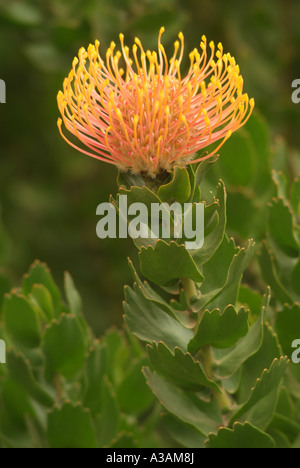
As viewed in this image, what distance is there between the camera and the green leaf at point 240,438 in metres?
0.94

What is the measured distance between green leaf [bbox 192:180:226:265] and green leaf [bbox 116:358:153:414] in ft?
1.15

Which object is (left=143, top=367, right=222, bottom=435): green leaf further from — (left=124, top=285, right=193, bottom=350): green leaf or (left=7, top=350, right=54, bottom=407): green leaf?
(left=7, top=350, right=54, bottom=407): green leaf

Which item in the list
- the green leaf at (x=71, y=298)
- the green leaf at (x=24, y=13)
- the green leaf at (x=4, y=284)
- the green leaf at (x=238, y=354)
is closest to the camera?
the green leaf at (x=238, y=354)

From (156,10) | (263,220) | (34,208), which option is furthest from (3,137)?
(263,220)

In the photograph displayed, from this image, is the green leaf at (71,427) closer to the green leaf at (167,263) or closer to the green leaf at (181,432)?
the green leaf at (181,432)

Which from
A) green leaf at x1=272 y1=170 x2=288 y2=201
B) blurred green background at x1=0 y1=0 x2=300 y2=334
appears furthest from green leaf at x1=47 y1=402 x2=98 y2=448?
blurred green background at x1=0 y1=0 x2=300 y2=334

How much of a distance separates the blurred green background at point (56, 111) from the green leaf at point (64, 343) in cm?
92

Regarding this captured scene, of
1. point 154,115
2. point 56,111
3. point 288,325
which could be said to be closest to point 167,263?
point 154,115

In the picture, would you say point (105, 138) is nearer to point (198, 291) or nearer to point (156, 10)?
point (198, 291)

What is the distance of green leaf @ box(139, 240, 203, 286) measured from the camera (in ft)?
2.86

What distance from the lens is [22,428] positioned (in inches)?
48.4

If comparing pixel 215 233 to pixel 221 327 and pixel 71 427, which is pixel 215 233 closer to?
pixel 221 327

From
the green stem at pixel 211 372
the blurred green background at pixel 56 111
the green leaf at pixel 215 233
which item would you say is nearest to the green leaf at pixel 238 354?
the green stem at pixel 211 372

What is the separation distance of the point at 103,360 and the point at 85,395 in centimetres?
7
